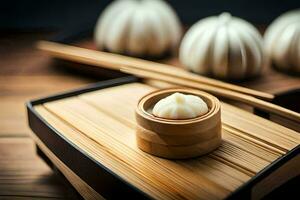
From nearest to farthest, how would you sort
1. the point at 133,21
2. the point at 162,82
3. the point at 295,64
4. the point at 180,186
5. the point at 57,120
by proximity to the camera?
1. the point at 180,186
2. the point at 57,120
3. the point at 162,82
4. the point at 295,64
5. the point at 133,21

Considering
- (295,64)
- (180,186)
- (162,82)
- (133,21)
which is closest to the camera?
(180,186)

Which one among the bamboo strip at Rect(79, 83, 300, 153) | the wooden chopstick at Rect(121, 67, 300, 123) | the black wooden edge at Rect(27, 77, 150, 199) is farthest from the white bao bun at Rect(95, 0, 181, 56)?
the black wooden edge at Rect(27, 77, 150, 199)

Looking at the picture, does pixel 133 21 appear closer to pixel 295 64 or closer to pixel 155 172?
pixel 295 64

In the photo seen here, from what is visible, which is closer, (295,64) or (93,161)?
(93,161)

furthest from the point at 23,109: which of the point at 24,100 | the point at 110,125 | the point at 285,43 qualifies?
the point at 285,43

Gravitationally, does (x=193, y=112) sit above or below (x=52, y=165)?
above

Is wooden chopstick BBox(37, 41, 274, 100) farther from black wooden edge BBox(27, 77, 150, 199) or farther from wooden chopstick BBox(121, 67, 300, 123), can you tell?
black wooden edge BBox(27, 77, 150, 199)

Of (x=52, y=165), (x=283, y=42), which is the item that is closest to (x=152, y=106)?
(x=52, y=165)

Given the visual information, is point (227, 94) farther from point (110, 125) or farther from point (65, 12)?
point (65, 12)
